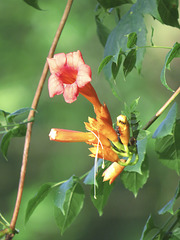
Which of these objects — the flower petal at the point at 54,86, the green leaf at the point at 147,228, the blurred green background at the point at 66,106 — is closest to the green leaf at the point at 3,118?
the flower petal at the point at 54,86

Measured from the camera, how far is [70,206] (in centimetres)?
126

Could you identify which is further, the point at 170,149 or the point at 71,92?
the point at 170,149

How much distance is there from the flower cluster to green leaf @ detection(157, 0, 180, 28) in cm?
29

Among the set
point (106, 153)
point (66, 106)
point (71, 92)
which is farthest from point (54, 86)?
point (66, 106)

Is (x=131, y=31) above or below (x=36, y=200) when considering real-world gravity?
above

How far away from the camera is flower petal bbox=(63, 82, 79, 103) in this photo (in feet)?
2.95

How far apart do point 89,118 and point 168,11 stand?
14.1 inches

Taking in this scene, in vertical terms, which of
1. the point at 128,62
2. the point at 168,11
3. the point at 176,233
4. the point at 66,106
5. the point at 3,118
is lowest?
the point at 66,106

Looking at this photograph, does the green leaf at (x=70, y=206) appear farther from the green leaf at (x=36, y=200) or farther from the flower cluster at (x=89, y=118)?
the flower cluster at (x=89, y=118)

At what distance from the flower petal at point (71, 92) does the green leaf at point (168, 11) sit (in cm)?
33

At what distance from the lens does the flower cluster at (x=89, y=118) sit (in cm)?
93

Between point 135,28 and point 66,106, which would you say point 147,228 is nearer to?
point 135,28

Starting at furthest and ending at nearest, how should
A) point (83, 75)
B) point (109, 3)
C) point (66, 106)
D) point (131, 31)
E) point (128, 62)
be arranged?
1. point (66, 106)
2. point (109, 3)
3. point (131, 31)
4. point (128, 62)
5. point (83, 75)

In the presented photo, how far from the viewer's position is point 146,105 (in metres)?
4.20
